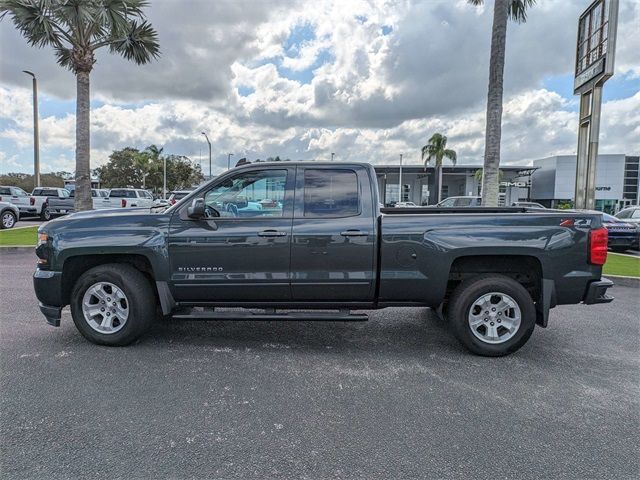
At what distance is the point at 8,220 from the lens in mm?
16156

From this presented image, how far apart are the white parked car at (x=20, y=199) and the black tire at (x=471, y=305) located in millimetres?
23617

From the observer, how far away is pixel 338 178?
4.43 meters

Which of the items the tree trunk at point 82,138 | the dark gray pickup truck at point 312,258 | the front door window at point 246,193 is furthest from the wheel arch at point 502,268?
the tree trunk at point 82,138

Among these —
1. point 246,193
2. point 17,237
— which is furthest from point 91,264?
point 17,237

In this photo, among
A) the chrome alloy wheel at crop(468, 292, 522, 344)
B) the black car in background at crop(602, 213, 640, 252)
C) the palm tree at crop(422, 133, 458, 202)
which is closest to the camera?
the chrome alloy wheel at crop(468, 292, 522, 344)

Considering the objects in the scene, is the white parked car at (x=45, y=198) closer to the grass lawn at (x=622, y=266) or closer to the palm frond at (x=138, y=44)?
the palm frond at (x=138, y=44)

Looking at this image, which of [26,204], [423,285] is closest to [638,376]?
[423,285]

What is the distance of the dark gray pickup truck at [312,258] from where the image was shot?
4152 millimetres

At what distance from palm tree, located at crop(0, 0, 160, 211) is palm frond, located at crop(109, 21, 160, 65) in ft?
1.49

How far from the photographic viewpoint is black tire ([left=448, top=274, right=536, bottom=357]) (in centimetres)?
415

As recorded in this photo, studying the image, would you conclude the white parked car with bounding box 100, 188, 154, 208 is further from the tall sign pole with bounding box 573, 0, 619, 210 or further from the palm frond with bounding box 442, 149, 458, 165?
the palm frond with bounding box 442, 149, 458, 165

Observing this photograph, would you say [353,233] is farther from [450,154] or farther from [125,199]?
[450,154]

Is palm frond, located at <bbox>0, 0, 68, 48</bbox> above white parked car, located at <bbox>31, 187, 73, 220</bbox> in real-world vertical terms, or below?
above

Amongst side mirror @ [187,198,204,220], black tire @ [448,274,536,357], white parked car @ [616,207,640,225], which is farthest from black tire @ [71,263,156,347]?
white parked car @ [616,207,640,225]
